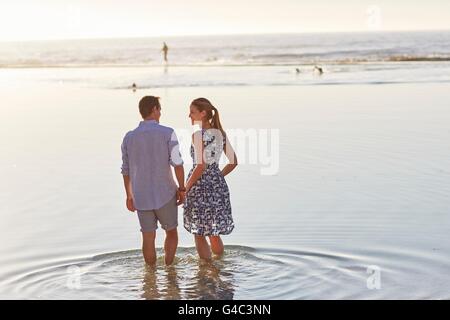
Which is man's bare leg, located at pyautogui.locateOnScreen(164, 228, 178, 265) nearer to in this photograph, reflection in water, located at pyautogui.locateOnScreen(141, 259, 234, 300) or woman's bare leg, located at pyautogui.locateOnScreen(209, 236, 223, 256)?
reflection in water, located at pyautogui.locateOnScreen(141, 259, 234, 300)

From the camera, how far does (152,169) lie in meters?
Answer: 7.31

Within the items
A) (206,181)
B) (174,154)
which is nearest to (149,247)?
(206,181)

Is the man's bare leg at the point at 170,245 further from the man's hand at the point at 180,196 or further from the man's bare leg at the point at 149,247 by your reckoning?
the man's hand at the point at 180,196

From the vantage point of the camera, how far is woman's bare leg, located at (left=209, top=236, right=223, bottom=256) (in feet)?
25.8

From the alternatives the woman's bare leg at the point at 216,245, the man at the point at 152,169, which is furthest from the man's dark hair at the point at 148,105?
the woman's bare leg at the point at 216,245

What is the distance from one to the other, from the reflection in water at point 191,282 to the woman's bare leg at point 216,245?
0.32ft

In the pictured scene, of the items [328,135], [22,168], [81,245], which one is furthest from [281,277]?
[328,135]

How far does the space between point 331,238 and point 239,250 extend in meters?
0.95

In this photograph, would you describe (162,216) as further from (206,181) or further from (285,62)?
(285,62)

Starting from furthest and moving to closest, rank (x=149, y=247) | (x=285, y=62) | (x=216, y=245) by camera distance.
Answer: (x=285, y=62)
(x=216, y=245)
(x=149, y=247)

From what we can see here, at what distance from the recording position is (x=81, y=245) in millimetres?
8406

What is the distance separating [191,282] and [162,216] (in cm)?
65

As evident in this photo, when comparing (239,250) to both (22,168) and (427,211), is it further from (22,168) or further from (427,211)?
(22,168)

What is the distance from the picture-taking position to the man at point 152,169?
727 cm
